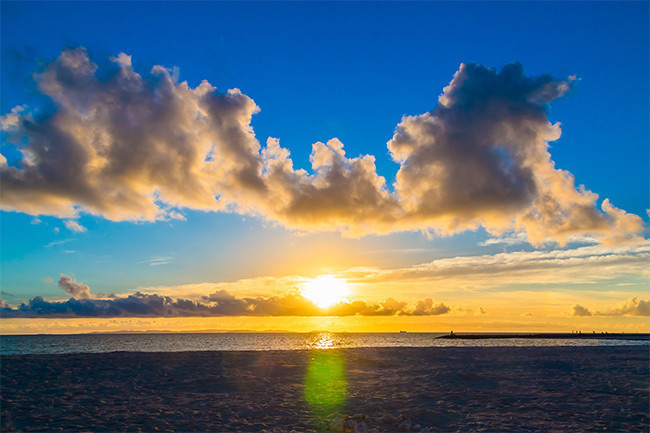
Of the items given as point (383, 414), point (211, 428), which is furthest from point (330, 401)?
point (211, 428)

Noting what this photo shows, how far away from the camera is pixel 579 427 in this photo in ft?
46.3

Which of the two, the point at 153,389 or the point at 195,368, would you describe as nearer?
the point at 153,389

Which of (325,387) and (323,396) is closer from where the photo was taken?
(323,396)

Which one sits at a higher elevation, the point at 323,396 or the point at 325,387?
the point at 323,396

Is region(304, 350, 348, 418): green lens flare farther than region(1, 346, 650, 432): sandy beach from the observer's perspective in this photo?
Yes

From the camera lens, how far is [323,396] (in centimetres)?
1981

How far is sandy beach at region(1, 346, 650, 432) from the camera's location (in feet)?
48.5

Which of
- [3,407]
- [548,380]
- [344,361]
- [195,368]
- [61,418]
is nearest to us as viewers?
[61,418]

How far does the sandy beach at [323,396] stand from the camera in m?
14.8

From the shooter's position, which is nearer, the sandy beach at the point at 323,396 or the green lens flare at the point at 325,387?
the sandy beach at the point at 323,396

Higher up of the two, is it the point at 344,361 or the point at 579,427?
the point at 579,427

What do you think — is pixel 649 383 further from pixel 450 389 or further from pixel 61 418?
pixel 61 418

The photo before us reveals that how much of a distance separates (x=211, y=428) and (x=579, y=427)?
41.9ft

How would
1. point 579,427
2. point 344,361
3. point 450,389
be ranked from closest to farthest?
point 579,427
point 450,389
point 344,361
